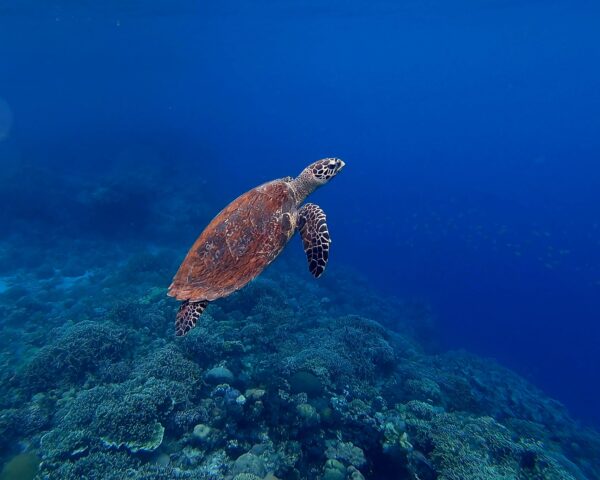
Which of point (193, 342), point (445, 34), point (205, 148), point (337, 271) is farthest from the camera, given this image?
point (445, 34)

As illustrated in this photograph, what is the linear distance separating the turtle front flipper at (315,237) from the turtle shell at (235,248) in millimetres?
336

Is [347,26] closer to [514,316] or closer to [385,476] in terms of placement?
[514,316]

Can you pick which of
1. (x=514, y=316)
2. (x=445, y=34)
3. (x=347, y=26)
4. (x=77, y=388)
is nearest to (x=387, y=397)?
(x=77, y=388)

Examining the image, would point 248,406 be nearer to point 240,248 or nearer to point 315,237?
point 240,248

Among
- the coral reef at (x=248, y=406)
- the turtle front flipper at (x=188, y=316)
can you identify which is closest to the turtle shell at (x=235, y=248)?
the turtle front flipper at (x=188, y=316)

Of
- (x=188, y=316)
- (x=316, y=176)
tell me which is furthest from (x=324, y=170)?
(x=188, y=316)

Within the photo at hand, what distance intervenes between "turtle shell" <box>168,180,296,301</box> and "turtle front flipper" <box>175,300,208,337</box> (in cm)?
28

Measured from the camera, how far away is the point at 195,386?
682 cm

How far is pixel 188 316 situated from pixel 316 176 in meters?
3.04

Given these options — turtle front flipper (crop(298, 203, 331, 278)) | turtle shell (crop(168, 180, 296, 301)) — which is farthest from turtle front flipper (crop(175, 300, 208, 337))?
turtle front flipper (crop(298, 203, 331, 278))

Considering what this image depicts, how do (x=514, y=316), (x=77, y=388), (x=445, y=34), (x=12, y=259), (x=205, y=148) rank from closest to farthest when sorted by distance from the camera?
(x=77, y=388) < (x=12, y=259) < (x=514, y=316) < (x=205, y=148) < (x=445, y=34)

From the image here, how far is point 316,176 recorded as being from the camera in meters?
5.65

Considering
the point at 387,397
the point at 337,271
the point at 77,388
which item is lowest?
the point at 77,388

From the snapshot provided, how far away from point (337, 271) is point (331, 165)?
19.6 meters
